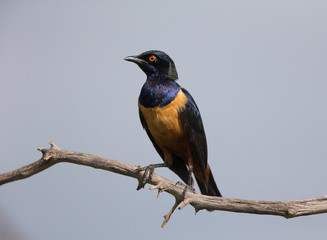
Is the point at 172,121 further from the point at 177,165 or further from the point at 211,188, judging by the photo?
the point at 211,188

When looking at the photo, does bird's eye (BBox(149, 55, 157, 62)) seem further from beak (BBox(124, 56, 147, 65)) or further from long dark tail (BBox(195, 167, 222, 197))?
long dark tail (BBox(195, 167, 222, 197))

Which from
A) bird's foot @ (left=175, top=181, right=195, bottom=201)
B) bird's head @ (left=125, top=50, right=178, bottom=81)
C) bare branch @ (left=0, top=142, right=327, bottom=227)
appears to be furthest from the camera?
bird's head @ (left=125, top=50, right=178, bottom=81)

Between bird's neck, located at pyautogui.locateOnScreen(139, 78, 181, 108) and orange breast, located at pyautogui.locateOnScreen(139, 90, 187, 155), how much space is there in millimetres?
48

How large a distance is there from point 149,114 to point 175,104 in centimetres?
32

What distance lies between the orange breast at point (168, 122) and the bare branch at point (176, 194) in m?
0.54

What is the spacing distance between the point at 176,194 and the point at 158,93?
3.87 feet

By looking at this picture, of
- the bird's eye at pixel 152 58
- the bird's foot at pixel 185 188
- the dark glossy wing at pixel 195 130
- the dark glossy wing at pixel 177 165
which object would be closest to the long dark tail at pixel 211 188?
the dark glossy wing at pixel 177 165

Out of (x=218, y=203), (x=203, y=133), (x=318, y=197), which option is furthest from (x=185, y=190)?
(x=318, y=197)

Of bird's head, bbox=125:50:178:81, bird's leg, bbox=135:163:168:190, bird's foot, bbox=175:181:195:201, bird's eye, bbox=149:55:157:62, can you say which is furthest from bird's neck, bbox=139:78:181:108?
bird's foot, bbox=175:181:195:201

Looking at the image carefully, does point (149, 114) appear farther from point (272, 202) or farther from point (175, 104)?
point (272, 202)

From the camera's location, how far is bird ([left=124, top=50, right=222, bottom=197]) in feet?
17.6

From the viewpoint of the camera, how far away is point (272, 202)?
4.66m

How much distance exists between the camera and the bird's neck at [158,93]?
17.6 feet

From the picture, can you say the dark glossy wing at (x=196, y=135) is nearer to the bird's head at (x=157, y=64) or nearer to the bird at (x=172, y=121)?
the bird at (x=172, y=121)
